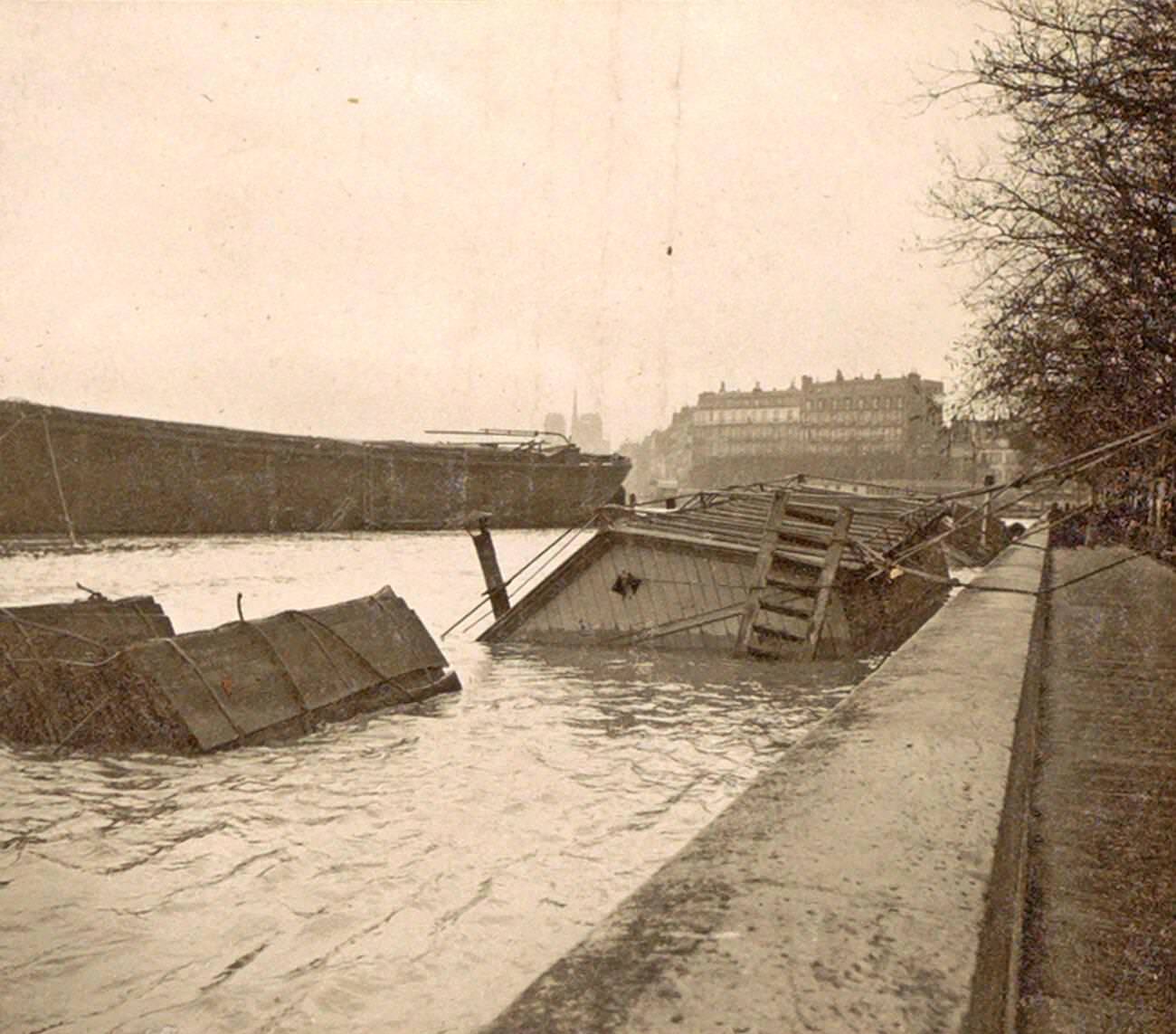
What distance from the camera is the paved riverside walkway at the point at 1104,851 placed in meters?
2.27

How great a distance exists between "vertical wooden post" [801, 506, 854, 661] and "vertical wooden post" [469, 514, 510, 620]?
171 inches

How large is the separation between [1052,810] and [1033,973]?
4.85 ft

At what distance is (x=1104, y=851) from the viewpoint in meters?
3.24

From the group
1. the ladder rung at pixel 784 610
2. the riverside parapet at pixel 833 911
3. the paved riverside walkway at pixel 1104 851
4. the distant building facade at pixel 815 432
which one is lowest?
the ladder rung at pixel 784 610

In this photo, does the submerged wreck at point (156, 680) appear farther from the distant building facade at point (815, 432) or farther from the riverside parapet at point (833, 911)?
the distant building facade at point (815, 432)

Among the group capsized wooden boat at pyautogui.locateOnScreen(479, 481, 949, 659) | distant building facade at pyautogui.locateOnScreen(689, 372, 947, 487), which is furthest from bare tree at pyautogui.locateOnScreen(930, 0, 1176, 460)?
distant building facade at pyautogui.locateOnScreen(689, 372, 947, 487)

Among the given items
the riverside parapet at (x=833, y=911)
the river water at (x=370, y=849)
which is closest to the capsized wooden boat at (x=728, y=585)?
the river water at (x=370, y=849)

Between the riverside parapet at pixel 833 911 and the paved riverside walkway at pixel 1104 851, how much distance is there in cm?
12

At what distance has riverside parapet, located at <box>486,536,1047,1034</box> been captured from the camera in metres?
1.72

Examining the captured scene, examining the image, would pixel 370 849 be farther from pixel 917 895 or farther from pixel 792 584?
pixel 792 584

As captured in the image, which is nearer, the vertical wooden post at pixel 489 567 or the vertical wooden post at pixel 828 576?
the vertical wooden post at pixel 828 576

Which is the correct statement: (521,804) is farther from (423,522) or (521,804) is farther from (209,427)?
(423,522)

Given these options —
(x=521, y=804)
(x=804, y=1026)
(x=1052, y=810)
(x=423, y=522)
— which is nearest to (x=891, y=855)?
(x=804, y=1026)

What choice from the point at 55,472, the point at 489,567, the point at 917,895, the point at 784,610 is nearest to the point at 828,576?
the point at 784,610
